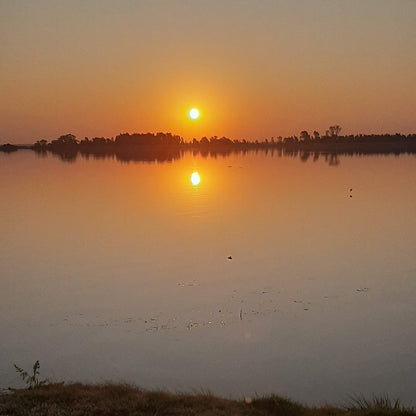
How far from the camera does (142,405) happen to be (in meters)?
8.73

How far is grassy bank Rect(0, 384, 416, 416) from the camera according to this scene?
333 inches

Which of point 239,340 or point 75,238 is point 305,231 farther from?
point 239,340

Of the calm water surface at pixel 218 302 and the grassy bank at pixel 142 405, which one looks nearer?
the grassy bank at pixel 142 405

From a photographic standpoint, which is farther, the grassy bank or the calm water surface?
the calm water surface

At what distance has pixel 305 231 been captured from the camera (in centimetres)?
A: 2852

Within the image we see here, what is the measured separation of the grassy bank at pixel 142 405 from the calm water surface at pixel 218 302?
4.72ft

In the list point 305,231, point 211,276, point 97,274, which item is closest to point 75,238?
point 97,274

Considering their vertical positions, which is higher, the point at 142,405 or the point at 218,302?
the point at 142,405

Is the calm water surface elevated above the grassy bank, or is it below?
below

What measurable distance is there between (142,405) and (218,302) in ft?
25.5

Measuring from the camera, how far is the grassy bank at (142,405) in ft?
27.8

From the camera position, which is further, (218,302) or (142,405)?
(218,302)

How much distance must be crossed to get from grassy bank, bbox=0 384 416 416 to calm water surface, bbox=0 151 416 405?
56.7 inches

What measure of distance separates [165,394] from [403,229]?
75.0ft
